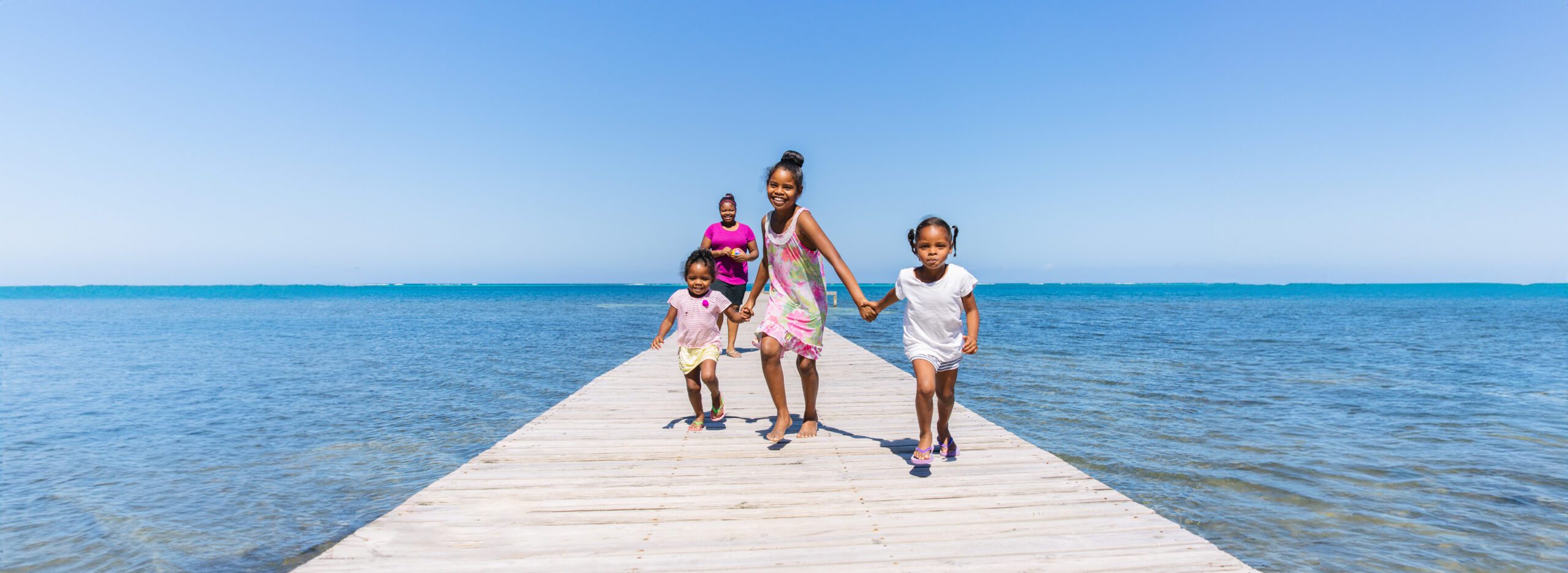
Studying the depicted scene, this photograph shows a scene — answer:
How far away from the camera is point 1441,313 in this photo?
158 feet

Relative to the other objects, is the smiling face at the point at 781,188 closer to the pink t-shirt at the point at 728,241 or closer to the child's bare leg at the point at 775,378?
the child's bare leg at the point at 775,378

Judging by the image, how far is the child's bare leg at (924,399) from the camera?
3.97 m

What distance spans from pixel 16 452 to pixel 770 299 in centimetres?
972

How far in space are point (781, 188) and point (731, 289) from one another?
9.95ft

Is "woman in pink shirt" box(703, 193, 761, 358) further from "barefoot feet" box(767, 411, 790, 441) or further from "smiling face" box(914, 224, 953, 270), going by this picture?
"smiling face" box(914, 224, 953, 270)

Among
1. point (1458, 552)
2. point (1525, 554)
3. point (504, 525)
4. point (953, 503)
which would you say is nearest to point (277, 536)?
point (504, 525)

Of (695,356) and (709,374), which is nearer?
(709,374)

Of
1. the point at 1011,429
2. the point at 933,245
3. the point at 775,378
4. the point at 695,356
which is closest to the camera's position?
the point at 933,245

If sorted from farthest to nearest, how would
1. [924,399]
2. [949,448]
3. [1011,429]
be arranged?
[1011,429]
[949,448]
[924,399]

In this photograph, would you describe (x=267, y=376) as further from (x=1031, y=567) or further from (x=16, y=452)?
(x=1031, y=567)

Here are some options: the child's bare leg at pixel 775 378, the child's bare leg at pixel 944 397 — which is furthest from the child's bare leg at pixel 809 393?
the child's bare leg at pixel 944 397

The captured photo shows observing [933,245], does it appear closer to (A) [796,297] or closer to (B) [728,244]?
(A) [796,297]

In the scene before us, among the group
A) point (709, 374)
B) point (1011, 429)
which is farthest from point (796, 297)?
point (1011, 429)

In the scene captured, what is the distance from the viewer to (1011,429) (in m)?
8.68
